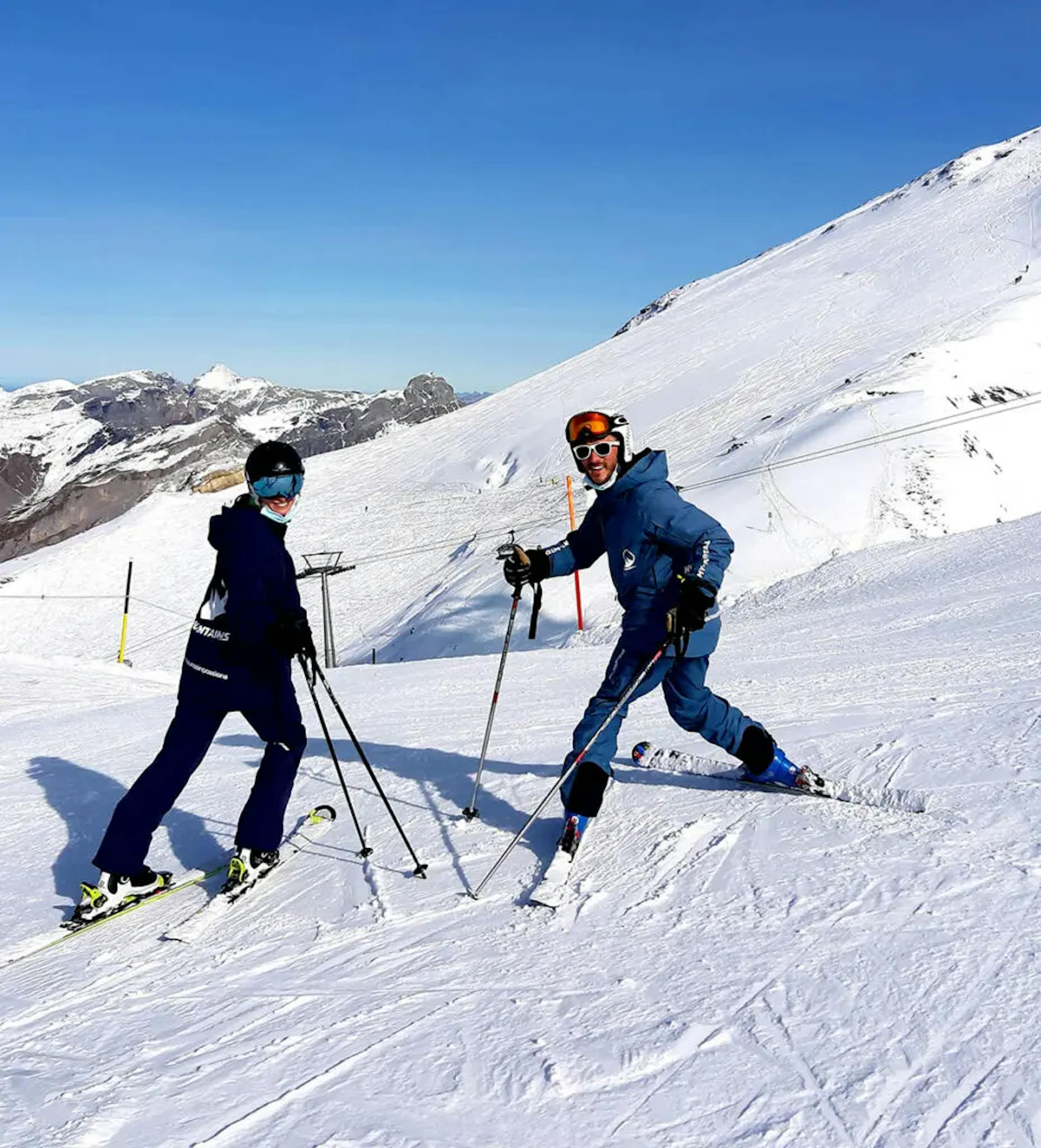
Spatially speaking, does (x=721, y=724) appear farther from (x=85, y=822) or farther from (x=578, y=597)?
(x=578, y=597)

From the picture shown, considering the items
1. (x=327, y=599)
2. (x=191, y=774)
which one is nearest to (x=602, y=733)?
(x=191, y=774)

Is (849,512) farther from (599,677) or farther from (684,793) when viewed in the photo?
(684,793)

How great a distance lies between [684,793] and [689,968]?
1.83m

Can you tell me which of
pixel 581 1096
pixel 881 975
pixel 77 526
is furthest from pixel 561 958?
pixel 77 526

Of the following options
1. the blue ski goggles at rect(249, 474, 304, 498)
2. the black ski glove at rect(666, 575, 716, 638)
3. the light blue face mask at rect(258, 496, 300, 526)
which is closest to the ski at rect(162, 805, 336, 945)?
the light blue face mask at rect(258, 496, 300, 526)

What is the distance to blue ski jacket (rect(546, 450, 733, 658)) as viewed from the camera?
14.1ft

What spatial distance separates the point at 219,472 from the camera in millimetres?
46156

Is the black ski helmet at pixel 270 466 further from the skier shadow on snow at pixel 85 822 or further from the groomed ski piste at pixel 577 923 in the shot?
the skier shadow on snow at pixel 85 822

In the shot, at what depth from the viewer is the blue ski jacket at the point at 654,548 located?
4293mm

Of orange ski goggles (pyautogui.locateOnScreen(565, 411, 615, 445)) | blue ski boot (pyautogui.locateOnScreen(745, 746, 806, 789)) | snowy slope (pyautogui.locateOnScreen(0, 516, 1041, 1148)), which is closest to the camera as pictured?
snowy slope (pyautogui.locateOnScreen(0, 516, 1041, 1148))

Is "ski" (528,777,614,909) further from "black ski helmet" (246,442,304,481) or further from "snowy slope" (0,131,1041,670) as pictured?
"snowy slope" (0,131,1041,670)

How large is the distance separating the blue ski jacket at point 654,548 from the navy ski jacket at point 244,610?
1443mm

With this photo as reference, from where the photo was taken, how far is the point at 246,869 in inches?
178

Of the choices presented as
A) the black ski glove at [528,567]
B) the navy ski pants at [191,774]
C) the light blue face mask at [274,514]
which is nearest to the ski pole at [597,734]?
the black ski glove at [528,567]
